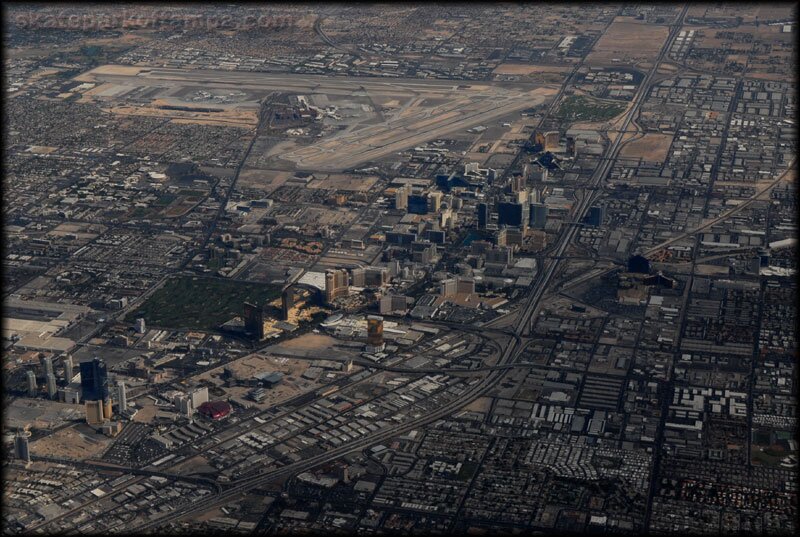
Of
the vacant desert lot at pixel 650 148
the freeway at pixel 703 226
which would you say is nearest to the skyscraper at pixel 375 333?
the freeway at pixel 703 226

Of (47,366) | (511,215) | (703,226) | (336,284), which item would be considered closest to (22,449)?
(47,366)

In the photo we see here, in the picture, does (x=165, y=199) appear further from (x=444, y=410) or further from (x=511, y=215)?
(x=444, y=410)

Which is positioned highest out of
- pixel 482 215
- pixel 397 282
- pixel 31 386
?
pixel 482 215

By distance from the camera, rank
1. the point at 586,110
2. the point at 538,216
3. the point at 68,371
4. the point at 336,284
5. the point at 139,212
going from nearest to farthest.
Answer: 1. the point at 68,371
2. the point at 336,284
3. the point at 538,216
4. the point at 139,212
5. the point at 586,110

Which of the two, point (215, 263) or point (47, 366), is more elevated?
point (47, 366)

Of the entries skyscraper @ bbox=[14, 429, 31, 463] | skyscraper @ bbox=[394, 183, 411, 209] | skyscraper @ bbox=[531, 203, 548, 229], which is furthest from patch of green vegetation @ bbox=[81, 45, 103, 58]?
skyscraper @ bbox=[14, 429, 31, 463]

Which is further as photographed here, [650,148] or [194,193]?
[650,148]

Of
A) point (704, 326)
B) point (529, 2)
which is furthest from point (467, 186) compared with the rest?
point (529, 2)
